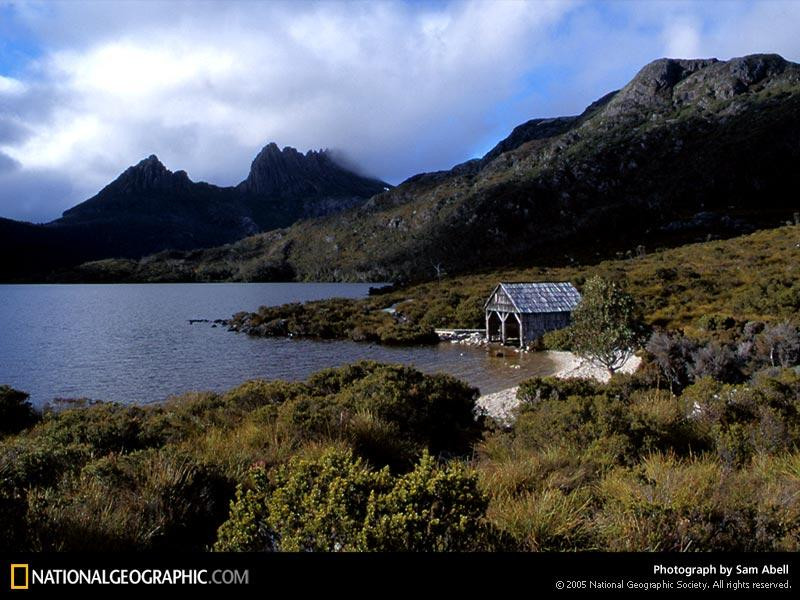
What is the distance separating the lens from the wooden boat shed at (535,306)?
35.5m

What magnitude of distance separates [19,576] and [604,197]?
148 metres

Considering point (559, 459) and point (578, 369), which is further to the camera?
point (578, 369)

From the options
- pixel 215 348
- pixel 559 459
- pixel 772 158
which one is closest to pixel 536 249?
pixel 772 158

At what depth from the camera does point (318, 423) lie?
830cm

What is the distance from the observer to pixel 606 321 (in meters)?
20.4

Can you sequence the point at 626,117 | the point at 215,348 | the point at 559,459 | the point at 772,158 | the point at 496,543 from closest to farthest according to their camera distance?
the point at 496,543
the point at 559,459
the point at 215,348
the point at 772,158
the point at 626,117

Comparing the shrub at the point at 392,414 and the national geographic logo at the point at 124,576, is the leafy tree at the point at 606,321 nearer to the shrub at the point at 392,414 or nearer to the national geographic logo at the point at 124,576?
the shrub at the point at 392,414

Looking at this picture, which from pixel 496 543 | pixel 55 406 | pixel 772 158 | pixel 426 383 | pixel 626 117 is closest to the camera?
pixel 496 543

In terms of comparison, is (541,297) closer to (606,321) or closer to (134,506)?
(606,321)

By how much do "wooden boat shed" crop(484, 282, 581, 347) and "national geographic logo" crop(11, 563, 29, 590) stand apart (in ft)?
110

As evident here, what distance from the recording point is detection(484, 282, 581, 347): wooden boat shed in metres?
35.5

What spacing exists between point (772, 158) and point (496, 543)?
146 meters

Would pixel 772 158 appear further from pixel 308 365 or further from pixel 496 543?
pixel 496 543

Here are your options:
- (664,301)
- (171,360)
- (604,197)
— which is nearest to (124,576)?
(171,360)
